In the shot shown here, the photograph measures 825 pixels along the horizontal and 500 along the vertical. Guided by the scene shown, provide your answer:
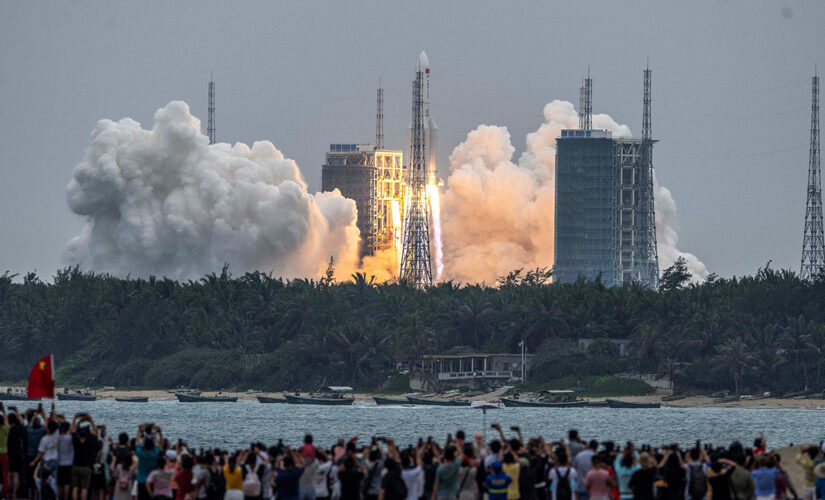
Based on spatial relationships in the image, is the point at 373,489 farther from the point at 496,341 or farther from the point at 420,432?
the point at 496,341

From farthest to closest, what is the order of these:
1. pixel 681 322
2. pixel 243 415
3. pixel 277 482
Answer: pixel 681 322, pixel 243 415, pixel 277 482

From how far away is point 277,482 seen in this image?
3700 centimetres

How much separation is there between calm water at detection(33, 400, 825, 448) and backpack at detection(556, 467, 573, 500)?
6576 centimetres

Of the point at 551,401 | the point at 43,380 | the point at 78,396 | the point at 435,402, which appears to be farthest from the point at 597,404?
the point at 43,380

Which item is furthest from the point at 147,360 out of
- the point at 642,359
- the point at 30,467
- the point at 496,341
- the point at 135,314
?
the point at 30,467

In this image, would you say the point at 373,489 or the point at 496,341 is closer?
the point at 373,489

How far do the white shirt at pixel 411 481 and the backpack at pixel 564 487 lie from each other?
3.15 metres

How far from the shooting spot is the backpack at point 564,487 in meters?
37.4

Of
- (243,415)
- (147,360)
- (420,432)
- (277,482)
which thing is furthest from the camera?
(147,360)

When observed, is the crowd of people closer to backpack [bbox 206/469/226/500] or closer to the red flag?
backpack [bbox 206/469/226/500]

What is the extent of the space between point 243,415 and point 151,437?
106137 mm

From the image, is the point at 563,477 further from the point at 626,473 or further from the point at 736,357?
the point at 736,357

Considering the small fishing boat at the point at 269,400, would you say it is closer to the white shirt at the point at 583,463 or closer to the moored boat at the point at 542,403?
the moored boat at the point at 542,403

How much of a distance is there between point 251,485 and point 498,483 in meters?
5.36
